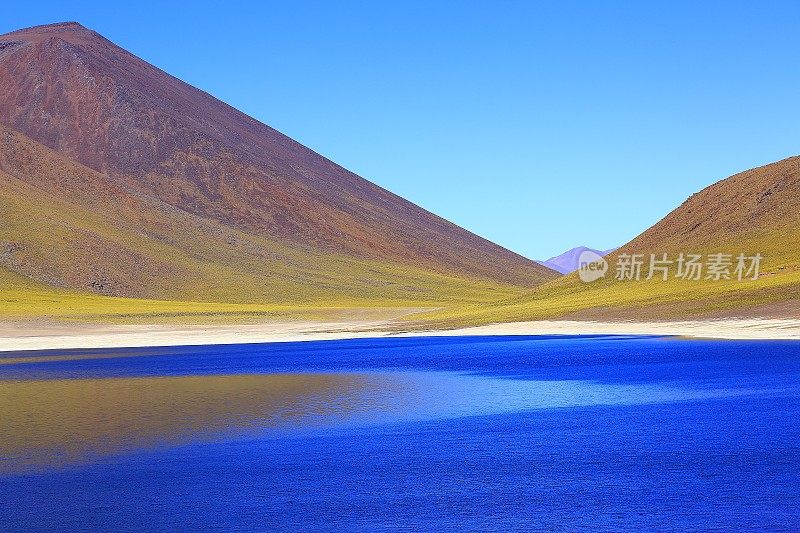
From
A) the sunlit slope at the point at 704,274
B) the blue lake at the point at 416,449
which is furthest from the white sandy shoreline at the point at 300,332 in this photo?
the blue lake at the point at 416,449

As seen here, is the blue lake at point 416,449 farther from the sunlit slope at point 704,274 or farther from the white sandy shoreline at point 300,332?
the sunlit slope at point 704,274

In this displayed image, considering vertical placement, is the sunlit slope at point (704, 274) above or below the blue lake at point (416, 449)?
above

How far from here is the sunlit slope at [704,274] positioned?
243ft

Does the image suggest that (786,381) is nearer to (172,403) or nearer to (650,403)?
(650,403)

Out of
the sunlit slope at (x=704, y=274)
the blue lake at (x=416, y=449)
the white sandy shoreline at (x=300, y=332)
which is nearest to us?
the blue lake at (x=416, y=449)

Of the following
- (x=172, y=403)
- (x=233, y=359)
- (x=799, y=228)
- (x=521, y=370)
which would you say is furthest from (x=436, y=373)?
(x=799, y=228)

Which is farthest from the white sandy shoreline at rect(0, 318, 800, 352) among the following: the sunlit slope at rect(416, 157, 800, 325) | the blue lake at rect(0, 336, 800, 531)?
→ the blue lake at rect(0, 336, 800, 531)

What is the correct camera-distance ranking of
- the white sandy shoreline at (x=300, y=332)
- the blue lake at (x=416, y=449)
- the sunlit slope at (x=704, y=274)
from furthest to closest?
the sunlit slope at (x=704, y=274)
the white sandy shoreline at (x=300, y=332)
the blue lake at (x=416, y=449)

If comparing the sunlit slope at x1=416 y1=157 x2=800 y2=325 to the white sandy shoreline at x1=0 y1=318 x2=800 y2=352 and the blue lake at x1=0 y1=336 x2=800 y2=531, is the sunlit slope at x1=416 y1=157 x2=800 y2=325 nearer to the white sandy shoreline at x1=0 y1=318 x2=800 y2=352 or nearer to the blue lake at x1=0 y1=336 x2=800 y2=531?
the white sandy shoreline at x1=0 y1=318 x2=800 y2=352

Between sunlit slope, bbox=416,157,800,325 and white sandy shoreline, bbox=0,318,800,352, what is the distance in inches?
140

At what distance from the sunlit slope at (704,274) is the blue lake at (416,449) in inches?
1159

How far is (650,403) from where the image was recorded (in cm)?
3116

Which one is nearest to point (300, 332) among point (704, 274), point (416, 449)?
point (704, 274)

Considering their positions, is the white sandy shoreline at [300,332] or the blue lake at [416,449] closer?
the blue lake at [416,449]
